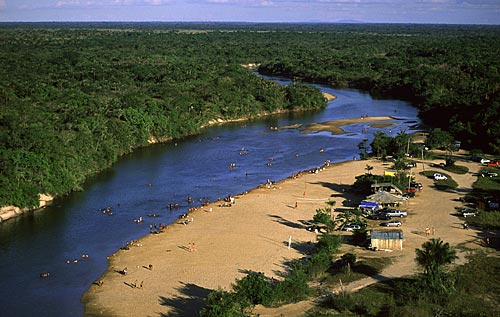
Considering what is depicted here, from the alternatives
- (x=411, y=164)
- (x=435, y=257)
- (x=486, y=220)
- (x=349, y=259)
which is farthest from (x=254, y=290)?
(x=411, y=164)

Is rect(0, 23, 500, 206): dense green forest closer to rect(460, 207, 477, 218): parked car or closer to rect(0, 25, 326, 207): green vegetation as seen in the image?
rect(0, 25, 326, 207): green vegetation

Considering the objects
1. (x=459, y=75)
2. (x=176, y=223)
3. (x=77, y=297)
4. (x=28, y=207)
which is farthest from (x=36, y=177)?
(x=459, y=75)

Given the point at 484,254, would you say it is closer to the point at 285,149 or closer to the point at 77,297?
the point at 77,297

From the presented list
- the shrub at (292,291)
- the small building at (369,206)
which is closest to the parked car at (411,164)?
the small building at (369,206)

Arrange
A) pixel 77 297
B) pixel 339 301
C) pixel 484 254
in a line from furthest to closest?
pixel 484 254 < pixel 77 297 < pixel 339 301

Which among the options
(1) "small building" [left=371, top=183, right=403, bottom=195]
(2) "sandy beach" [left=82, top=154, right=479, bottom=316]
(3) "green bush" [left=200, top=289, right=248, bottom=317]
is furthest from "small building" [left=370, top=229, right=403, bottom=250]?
(3) "green bush" [left=200, top=289, right=248, bottom=317]

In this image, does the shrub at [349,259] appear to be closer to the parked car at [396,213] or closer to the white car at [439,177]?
the parked car at [396,213]

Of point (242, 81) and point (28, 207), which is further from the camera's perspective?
point (242, 81)
